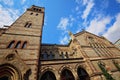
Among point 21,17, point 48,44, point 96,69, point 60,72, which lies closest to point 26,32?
point 21,17

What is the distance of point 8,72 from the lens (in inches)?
405

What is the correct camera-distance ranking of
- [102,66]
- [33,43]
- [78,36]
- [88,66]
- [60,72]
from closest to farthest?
[60,72] → [33,43] → [88,66] → [102,66] → [78,36]

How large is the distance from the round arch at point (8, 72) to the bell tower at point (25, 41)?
142 centimetres

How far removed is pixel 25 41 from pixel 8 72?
5.33 metres

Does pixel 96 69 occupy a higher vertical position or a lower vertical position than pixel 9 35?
lower

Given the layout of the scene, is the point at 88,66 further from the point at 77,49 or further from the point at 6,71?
the point at 6,71

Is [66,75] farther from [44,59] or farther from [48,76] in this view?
[44,59]

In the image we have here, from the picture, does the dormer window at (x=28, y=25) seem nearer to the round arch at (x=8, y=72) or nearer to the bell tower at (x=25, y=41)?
the bell tower at (x=25, y=41)

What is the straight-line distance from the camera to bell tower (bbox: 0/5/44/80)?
11562mm

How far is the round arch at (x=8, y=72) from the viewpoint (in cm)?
1003

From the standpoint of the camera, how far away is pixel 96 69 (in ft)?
50.6

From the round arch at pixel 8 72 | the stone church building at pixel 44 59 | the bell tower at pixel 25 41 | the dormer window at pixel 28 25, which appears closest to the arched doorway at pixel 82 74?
the stone church building at pixel 44 59

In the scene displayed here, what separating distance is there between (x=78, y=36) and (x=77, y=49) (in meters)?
4.51

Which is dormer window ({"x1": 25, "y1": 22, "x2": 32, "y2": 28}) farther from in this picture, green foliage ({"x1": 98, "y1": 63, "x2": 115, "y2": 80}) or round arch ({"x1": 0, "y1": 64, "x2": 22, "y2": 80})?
green foliage ({"x1": 98, "y1": 63, "x2": 115, "y2": 80})
